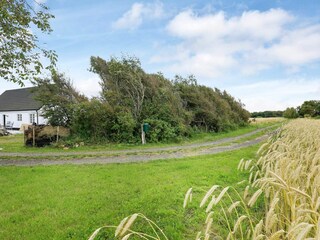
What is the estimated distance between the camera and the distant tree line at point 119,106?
811 inches

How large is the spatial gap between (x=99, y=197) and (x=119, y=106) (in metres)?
14.9

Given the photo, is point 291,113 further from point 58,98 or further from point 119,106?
point 58,98

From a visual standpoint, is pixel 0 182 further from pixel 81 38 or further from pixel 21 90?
pixel 21 90

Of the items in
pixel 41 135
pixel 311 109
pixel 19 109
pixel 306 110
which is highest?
pixel 19 109

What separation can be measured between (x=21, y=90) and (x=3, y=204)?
4642cm

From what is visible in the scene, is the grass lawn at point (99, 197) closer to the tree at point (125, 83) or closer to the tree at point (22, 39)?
the tree at point (22, 39)

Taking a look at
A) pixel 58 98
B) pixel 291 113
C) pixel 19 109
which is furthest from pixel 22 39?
pixel 291 113

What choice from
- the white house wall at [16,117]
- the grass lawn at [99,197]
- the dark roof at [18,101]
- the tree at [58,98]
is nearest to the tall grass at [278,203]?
the grass lawn at [99,197]

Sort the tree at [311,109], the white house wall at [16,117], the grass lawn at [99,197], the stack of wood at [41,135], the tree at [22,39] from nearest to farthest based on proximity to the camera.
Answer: the grass lawn at [99,197]
the tree at [22,39]
the stack of wood at [41,135]
the white house wall at [16,117]
the tree at [311,109]

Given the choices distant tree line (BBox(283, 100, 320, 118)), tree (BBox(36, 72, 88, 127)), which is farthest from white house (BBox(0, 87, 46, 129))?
distant tree line (BBox(283, 100, 320, 118))

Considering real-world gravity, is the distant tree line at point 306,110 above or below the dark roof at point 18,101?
below

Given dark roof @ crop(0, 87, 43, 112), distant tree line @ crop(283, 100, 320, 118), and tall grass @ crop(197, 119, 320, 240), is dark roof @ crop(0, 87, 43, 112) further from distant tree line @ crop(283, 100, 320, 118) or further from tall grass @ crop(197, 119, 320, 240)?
distant tree line @ crop(283, 100, 320, 118)

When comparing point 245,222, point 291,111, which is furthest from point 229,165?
point 291,111

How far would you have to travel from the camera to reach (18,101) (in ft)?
149
